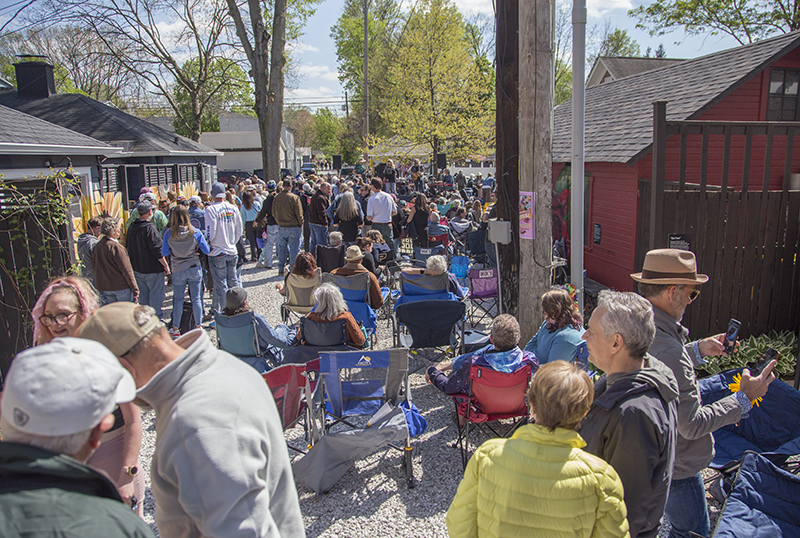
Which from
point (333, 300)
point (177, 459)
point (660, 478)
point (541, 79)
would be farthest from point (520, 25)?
point (177, 459)

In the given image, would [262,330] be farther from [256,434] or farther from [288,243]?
[288,243]

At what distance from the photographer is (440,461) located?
4215 mm

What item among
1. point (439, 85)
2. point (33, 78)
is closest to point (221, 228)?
point (33, 78)

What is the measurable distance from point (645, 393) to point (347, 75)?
172 feet

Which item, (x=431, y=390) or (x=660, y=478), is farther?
(x=431, y=390)

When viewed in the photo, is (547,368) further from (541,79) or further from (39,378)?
(541,79)

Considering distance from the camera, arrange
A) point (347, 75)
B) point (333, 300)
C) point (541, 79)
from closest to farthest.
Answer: point (333, 300), point (541, 79), point (347, 75)

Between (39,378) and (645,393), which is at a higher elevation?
(39,378)

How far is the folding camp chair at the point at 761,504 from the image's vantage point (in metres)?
2.69

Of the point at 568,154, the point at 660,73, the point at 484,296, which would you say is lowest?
the point at 484,296

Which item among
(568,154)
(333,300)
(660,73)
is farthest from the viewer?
(660,73)

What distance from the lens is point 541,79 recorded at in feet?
16.9

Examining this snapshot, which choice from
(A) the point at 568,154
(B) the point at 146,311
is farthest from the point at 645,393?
(A) the point at 568,154

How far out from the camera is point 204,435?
1510 mm
